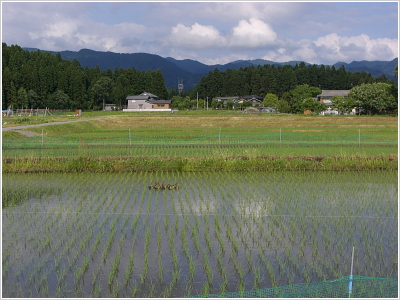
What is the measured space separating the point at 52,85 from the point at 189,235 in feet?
193

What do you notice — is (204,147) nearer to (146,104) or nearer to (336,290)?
(336,290)

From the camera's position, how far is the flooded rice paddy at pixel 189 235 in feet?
17.6

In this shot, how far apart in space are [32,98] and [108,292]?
5634 cm

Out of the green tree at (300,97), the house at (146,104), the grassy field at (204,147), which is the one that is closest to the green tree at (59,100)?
the house at (146,104)

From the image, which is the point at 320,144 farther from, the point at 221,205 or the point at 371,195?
the point at 221,205

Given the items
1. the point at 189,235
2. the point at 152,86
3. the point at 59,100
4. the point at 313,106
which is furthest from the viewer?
the point at 152,86

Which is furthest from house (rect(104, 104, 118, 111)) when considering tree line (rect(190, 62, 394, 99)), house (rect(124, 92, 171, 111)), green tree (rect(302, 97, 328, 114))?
green tree (rect(302, 97, 328, 114))

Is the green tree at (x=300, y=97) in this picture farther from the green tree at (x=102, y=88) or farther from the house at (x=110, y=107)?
the green tree at (x=102, y=88)

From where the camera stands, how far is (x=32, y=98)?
56469mm

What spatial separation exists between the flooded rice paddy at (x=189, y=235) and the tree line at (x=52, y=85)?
47.5 m

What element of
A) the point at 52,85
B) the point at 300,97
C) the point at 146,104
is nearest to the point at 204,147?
the point at 300,97

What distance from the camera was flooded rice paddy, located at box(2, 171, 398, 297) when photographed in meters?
5.35

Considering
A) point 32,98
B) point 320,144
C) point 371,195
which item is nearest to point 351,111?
point 320,144

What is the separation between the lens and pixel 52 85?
200 ft
